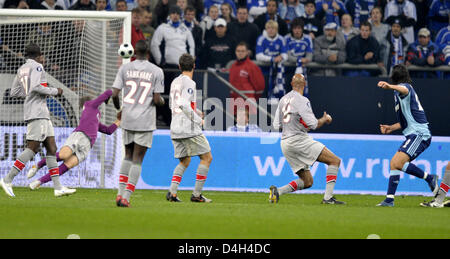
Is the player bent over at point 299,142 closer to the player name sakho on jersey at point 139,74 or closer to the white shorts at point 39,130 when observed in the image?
the player name sakho on jersey at point 139,74

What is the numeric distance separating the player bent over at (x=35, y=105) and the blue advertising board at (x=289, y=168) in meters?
3.94

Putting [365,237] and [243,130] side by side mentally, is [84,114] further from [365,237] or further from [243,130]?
[365,237]

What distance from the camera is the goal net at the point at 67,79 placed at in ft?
54.4

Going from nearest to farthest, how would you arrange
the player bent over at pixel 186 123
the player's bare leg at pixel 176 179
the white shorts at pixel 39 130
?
the player bent over at pixel 186 123 → the player's bare leg at pixel 176 179 → the white shorts at pixel 39 130

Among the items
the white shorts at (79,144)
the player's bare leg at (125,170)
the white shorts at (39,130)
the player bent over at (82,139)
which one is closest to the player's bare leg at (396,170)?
the player's bare leg at (125,170)

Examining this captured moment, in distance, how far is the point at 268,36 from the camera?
18500mm

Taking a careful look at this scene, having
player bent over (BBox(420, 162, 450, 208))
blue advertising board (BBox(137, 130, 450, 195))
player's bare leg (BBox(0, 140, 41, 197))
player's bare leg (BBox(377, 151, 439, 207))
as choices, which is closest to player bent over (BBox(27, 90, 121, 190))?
player's bare leg (BBox(0, 140, 41, 197))

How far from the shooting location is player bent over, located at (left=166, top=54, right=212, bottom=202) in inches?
484

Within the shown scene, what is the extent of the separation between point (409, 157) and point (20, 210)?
5660 mm

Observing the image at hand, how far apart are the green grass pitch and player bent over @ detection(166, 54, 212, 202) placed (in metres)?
0.61

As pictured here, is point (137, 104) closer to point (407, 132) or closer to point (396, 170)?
point (396, 170)

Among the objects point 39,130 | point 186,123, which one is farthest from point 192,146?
point 39,130

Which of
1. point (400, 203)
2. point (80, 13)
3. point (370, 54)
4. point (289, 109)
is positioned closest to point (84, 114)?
point (80, 13)

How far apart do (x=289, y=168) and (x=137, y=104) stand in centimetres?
655
